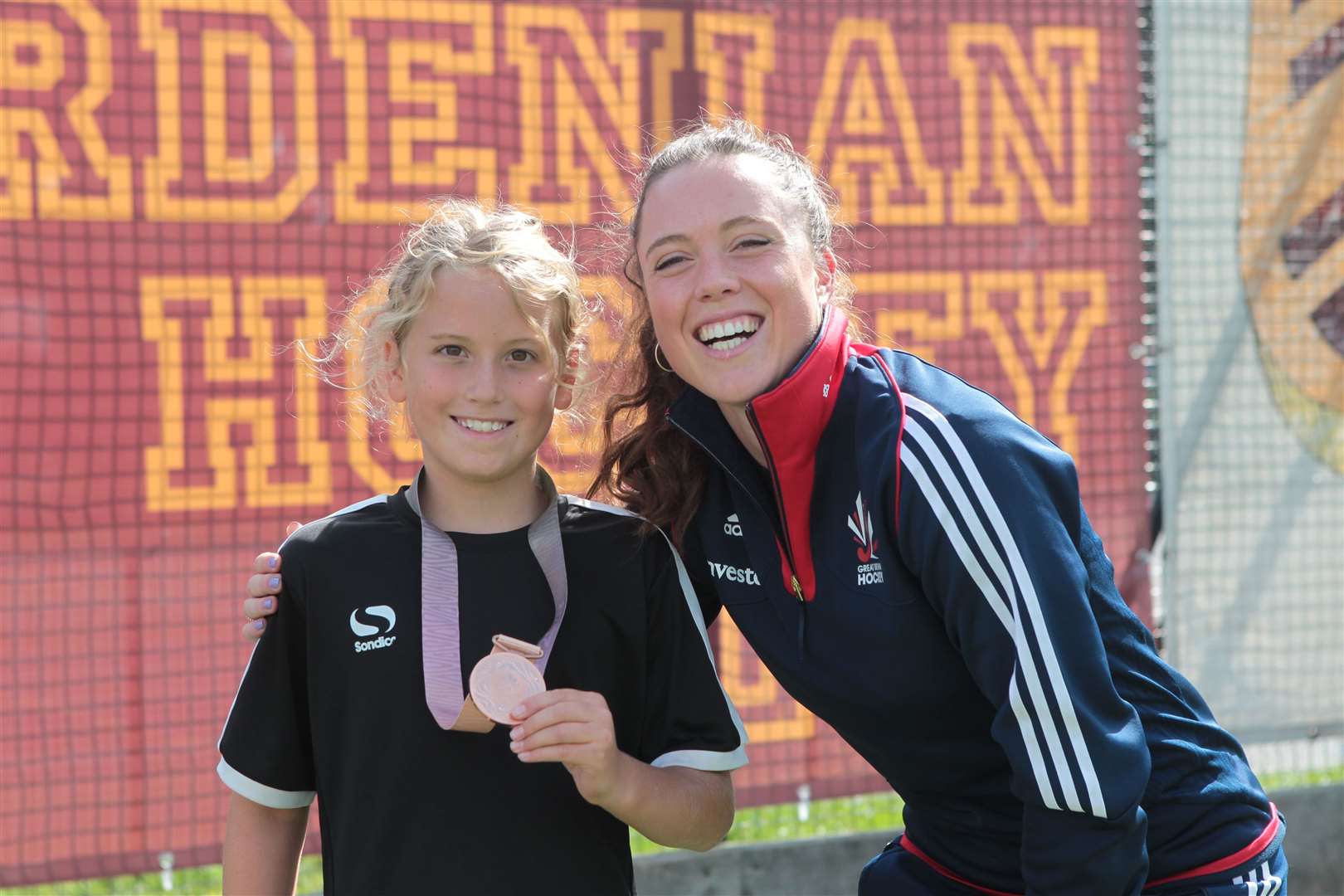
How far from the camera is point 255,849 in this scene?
7.33ft

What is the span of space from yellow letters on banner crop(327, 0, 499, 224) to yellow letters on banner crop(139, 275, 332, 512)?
0.34 m

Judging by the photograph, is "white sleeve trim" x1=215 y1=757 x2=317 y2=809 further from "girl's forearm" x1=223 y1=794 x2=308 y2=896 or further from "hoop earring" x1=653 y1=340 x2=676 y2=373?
"hoop earring" x1=653 y1=340 x2=676 y2=373

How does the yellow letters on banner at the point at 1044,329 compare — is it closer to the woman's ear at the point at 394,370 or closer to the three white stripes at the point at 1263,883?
the three white stripes at the point at 1263,883

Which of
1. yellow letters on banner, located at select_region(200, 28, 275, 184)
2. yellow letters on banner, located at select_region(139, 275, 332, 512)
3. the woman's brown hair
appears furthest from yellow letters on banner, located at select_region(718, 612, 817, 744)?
yellow letters on banner, located at select_region(200, 28, 275, 184)

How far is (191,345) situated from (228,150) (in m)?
0.59

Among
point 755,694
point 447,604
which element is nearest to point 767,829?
point 755,694

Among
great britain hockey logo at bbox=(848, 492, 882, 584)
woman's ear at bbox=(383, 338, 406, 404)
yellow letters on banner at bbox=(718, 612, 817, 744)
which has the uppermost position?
woman's ear at bbox=(383, 338, 406, 404)

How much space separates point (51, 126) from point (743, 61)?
2047 millimetres

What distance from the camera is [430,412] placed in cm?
228

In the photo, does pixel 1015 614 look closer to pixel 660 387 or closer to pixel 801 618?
pixel 801 618

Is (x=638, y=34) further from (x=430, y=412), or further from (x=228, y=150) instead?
(x=430, y=412)

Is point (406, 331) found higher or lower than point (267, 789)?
higher

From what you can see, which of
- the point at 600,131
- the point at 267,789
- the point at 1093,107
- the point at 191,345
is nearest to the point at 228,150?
the point at 191,345

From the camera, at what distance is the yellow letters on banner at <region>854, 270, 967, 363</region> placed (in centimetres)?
452
